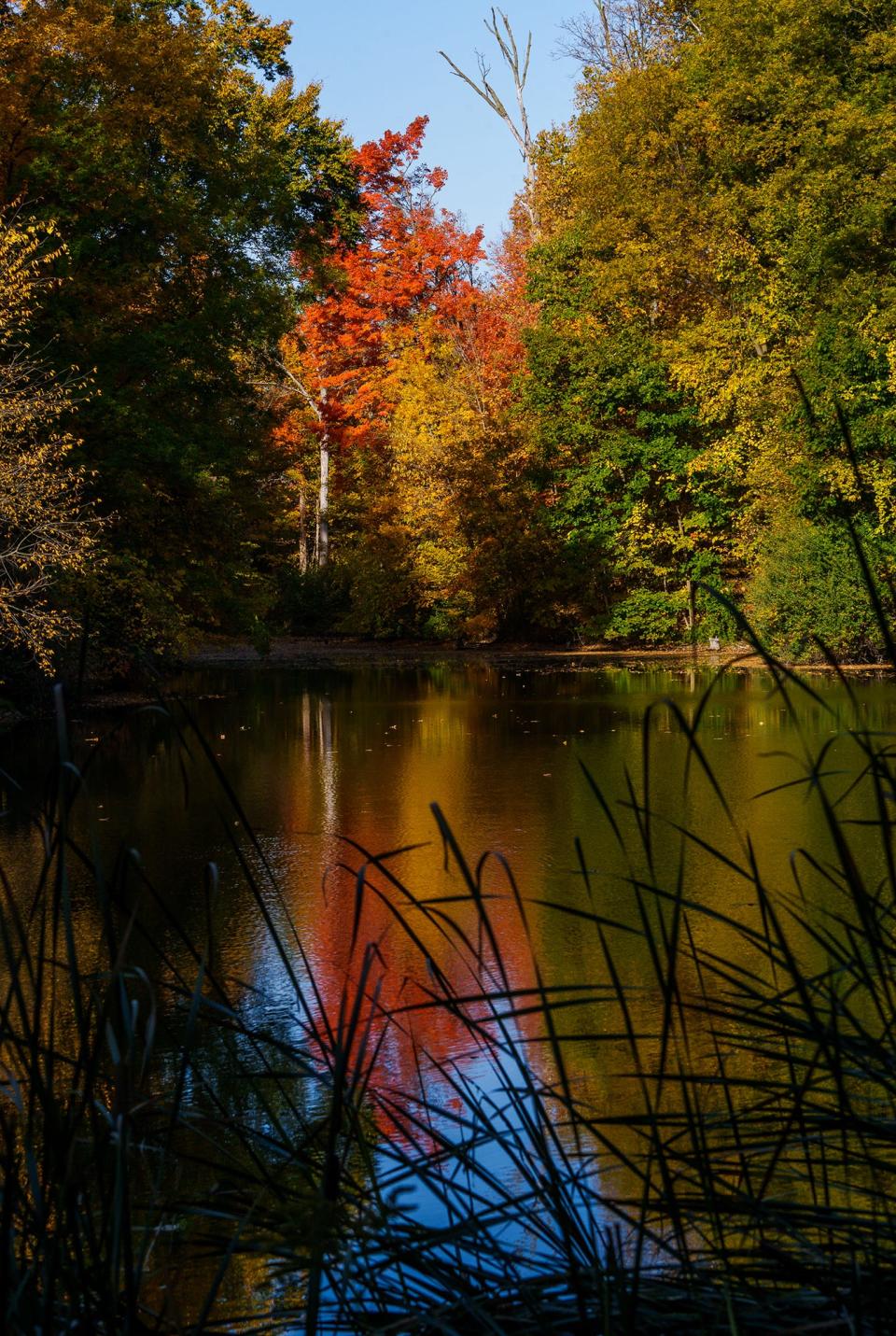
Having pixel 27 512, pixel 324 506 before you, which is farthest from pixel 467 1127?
pixel 324 506

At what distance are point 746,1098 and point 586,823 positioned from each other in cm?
609

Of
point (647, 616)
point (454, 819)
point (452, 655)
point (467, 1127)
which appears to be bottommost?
point (454, 819)

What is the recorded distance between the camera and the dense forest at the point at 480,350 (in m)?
20.3

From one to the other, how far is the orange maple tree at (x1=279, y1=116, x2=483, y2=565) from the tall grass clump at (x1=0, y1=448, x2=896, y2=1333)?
122 feet

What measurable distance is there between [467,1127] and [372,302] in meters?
43.8

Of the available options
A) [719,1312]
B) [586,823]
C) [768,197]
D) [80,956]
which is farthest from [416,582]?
[719,1312]

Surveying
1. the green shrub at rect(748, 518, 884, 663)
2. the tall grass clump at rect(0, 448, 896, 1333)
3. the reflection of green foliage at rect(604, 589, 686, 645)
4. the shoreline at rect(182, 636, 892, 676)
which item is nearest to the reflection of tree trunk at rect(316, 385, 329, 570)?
the shoreline at rect(182, 636, 892, 676)

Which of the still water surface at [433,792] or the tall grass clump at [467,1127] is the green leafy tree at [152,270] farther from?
the tall grass clump at [467,1127]

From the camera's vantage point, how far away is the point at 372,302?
45.2m

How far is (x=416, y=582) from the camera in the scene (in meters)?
35.9

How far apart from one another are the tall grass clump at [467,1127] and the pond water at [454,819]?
0.08 metres

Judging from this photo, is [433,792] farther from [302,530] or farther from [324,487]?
[302,530]

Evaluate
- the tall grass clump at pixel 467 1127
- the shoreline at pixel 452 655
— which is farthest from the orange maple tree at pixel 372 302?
the tall grass clump at pixel 467 1127

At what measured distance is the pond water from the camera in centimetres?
528
